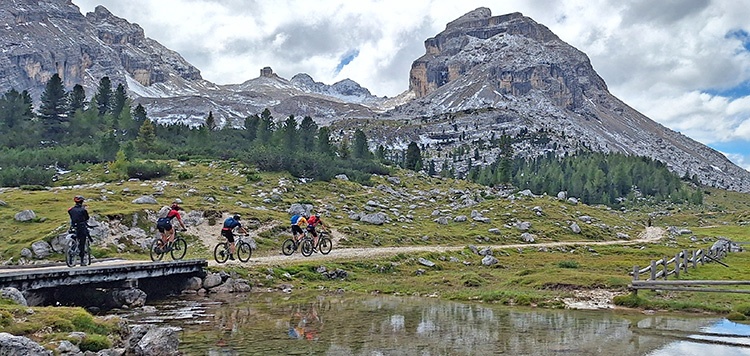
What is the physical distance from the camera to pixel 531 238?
70.9 m

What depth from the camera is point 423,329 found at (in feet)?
72.7

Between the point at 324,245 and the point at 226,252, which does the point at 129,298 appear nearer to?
the point at 226,252

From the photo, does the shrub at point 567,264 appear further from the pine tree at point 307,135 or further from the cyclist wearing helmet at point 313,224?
the pine tree at point 307,135

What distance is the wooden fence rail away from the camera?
26.5m

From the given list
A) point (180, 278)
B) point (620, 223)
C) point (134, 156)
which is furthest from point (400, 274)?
point (620, 223)

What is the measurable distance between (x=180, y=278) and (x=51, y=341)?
663 inches

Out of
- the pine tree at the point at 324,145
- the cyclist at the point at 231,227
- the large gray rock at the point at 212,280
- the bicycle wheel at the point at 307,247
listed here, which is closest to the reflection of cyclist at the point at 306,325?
the large gray rock at the point at 212,280

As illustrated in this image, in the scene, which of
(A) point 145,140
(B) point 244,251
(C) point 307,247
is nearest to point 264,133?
(A) point 145,140

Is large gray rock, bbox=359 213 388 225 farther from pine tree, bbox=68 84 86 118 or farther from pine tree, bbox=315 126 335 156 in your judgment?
pine tree, bbox=68 84 86 118

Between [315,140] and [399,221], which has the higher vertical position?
[315,140]

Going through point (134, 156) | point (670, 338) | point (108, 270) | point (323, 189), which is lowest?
point (670, 338)

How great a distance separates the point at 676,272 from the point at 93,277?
33.7 meters

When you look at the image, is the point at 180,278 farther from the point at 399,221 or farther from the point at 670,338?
the point at 399,221

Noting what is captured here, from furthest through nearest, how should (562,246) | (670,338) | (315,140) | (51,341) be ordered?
1. (315,140)
2. (562,246)
3. (670,338)
4. (51,341)
